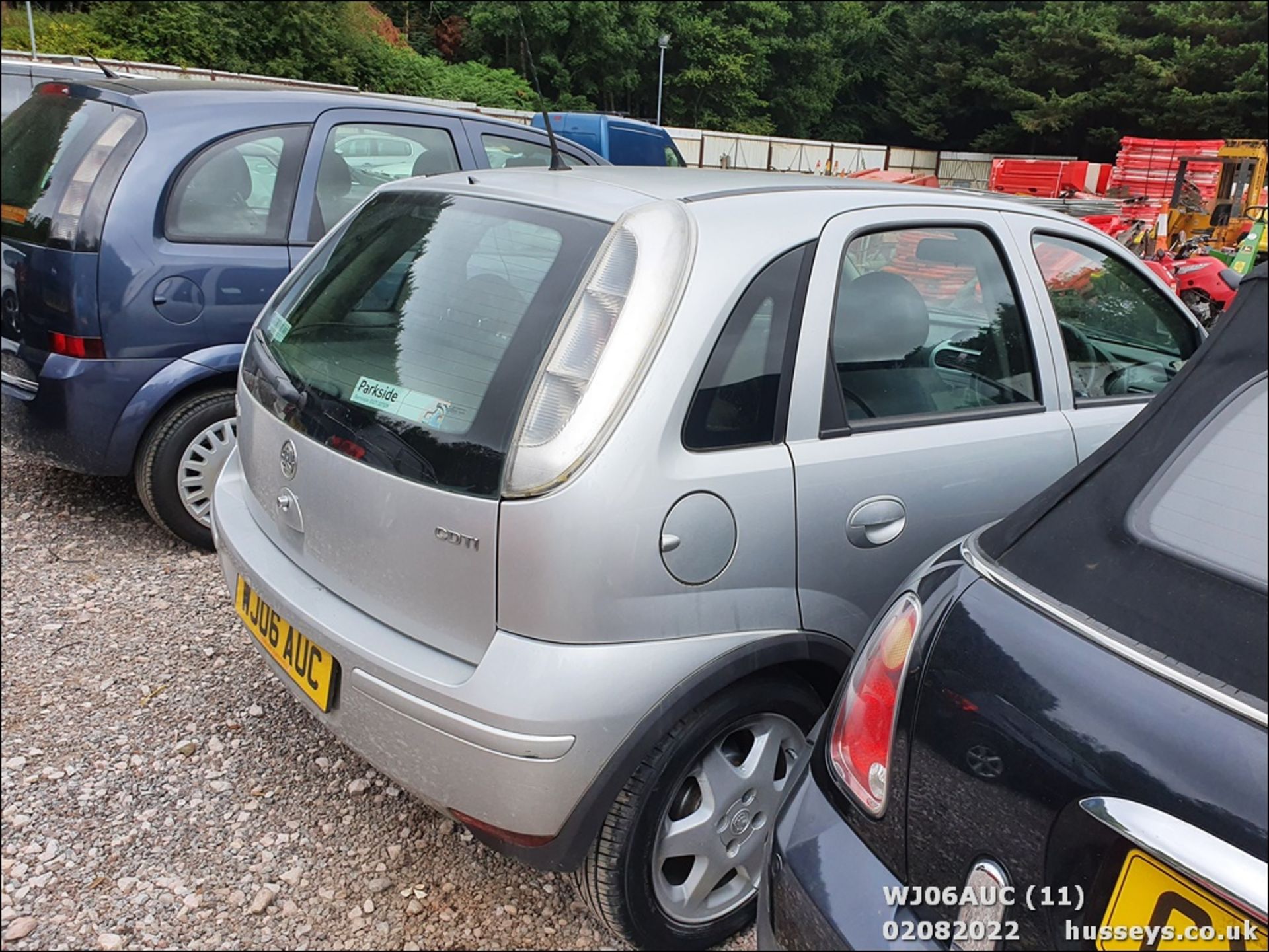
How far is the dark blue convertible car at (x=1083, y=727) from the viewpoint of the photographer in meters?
1.06

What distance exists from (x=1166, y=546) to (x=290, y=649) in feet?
6.02

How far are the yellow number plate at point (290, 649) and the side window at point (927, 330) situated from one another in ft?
4.16

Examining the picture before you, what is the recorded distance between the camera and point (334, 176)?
4156mm

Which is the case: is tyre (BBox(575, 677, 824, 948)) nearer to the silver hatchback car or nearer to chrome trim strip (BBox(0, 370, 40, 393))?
the silver hatchback car

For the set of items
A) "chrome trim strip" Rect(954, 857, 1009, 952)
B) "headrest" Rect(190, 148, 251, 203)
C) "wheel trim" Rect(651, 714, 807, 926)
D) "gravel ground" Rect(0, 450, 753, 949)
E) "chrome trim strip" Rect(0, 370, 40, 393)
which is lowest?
"gravel ground" Rect(0, 450, 753, 949)

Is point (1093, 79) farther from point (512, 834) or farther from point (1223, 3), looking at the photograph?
point (512, 834)

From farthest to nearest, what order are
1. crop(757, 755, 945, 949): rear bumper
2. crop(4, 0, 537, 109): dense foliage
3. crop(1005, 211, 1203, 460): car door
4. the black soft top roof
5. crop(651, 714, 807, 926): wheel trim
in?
crop(4, 0, 537, 109): dense foliage < crop(1005, 211, 1203, 460): car door < crop(651, 714, 807, 926): wheel trim < crop(757, 755, 945, 949): rear bumper < the black soft top roof

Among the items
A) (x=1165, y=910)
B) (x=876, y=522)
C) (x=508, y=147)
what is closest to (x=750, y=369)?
(x=876, y=522)

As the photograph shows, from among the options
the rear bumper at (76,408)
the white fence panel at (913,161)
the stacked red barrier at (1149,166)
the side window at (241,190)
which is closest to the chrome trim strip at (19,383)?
the rear bumper at (76,408)

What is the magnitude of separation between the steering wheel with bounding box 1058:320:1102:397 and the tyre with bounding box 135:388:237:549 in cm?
307

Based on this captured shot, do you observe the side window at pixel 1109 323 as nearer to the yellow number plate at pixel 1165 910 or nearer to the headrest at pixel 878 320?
the headrest at pixel 878 320

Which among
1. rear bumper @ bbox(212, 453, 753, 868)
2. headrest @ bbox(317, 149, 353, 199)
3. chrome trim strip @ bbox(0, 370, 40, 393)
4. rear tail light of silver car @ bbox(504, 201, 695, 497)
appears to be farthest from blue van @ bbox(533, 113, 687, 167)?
rear bumper @ bbox(212, 453, 753, 868)

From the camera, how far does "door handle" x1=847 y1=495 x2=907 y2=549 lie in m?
2.11

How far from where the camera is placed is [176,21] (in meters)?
20.2
